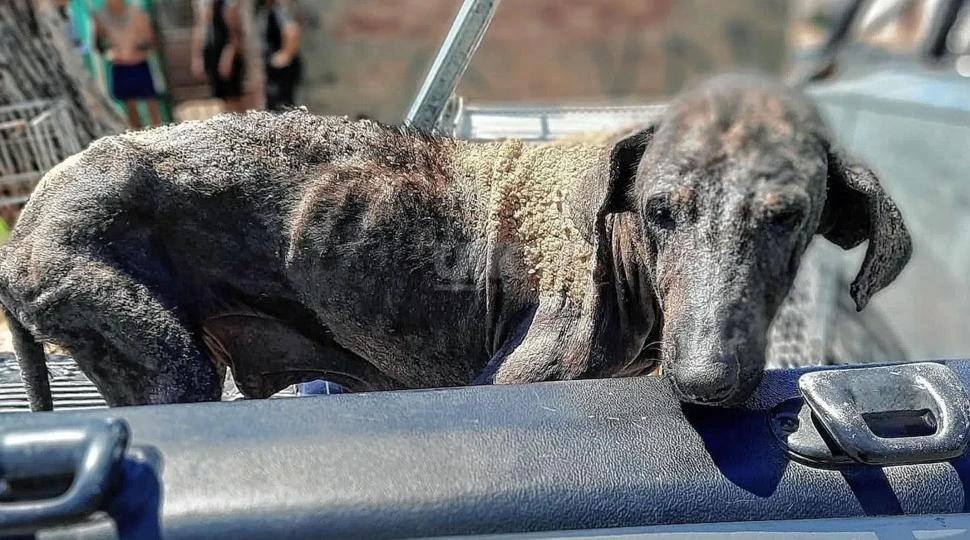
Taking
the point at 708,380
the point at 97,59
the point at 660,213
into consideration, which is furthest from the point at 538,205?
the point at 97,59

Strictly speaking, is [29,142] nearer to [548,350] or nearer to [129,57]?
[129,57]

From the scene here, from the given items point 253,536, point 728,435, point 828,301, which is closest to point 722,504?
point 728,435

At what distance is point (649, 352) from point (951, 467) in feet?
3.26

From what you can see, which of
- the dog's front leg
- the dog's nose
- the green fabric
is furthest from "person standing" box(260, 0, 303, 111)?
the dog's nose

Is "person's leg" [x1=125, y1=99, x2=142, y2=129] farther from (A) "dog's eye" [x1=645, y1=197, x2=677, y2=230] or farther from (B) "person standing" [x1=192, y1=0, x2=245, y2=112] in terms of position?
(A) "dog's eye" [x1=645, y1=197, x2=677, y2=230]

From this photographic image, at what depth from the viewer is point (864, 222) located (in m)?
1.73

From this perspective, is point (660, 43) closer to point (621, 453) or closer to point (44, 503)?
point (621, 453)

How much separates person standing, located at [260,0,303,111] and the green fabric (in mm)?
836

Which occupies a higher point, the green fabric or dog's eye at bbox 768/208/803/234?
dog's eye at bbox 768/208/803/234

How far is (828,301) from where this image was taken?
455 cm

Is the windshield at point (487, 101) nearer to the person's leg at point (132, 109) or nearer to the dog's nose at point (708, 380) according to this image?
the person's leg at point (132, 109)

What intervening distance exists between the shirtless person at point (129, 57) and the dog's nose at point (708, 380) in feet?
19.6

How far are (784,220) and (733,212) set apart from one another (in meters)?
0.10

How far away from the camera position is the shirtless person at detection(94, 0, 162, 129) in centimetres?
667
